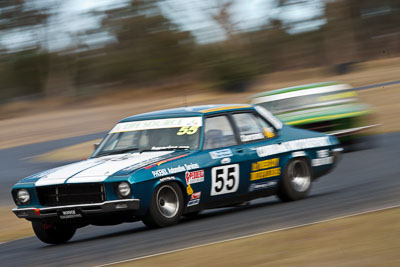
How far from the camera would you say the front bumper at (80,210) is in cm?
770

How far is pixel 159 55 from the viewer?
6700 cm

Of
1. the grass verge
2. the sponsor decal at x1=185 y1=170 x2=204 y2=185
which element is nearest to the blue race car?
the sponsor decal at x1=185 y1=170 x2=204 y2=185

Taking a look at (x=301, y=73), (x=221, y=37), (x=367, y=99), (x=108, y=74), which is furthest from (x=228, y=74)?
(x=367, y=99)

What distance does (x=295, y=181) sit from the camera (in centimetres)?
991

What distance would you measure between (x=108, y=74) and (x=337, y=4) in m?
21.7

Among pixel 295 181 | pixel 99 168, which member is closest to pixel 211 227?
pixel 99 168

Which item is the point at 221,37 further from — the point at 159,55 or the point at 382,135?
the point at 382,135

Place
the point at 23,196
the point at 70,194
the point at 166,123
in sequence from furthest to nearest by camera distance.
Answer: the point at 166,123 → the point at 23,196 → the point at 70,194

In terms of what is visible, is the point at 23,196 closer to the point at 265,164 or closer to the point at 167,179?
the point at 167,179

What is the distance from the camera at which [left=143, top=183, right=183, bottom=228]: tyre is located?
794 centimetres

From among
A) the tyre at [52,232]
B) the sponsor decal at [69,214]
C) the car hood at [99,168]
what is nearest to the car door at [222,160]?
the car hood at [99,168]

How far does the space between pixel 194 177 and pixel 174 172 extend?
0.35 metres

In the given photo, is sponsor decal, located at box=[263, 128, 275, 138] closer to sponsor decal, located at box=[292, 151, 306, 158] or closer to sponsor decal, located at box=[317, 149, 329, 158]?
sponsor decal, located at box=[292, 151, 306, 158]

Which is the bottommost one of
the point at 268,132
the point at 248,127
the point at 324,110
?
the point at 324,110
